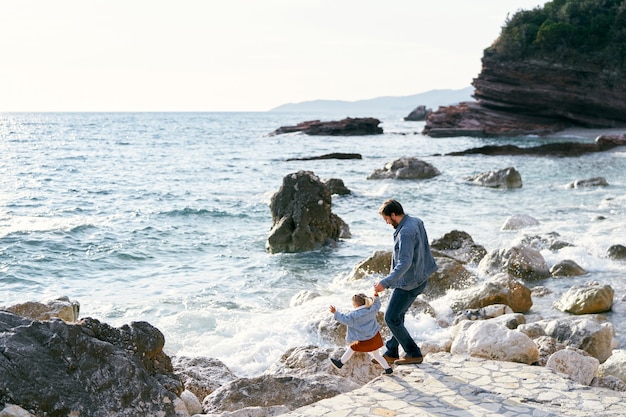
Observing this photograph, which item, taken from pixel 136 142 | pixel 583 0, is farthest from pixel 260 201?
pixel 583 0

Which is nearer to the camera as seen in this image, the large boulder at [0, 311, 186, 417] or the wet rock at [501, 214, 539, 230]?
the large boulder at [0, 311, 186, 417]

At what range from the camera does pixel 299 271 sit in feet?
53.2

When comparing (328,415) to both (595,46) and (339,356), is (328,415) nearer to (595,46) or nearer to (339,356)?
(339,356)

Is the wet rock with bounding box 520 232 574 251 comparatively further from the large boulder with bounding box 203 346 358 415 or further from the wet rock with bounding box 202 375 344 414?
the wet rock with bounding box 202 375 344 414

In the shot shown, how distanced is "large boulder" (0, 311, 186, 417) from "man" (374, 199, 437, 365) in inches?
101

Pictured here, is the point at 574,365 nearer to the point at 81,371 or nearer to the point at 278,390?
the point at 278,390

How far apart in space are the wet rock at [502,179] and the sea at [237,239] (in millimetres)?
669

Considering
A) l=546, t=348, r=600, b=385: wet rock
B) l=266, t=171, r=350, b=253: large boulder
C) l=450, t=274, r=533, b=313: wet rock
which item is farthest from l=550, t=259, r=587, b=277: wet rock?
l=546, t=348, r=600, b=385: wet rock

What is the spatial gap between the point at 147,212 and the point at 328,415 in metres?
19.6

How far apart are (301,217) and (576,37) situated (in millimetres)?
56224

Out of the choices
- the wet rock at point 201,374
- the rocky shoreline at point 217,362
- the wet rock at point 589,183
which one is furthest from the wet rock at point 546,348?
the wet rock at point 589,183

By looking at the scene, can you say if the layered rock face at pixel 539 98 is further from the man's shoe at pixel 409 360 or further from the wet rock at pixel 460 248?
the man's shoe at pixel 409 360

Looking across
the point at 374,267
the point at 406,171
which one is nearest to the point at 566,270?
the point at 374,267

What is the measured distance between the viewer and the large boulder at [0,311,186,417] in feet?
20.3
